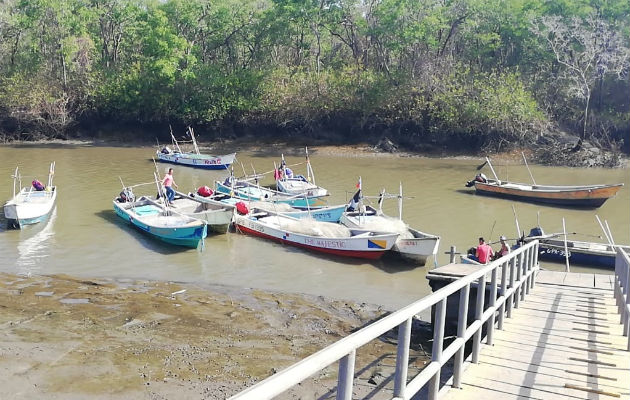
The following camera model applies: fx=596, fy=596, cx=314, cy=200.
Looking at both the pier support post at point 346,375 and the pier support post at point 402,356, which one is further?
the pier support post at point 402,356

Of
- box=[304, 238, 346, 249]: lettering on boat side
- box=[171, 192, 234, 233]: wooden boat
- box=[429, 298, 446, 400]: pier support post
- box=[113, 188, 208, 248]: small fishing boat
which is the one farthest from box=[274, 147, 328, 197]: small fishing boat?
box=[429, 298, 446, 400]: pier support post

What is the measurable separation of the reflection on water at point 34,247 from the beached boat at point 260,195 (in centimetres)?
698

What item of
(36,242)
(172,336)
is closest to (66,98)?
(36,242)

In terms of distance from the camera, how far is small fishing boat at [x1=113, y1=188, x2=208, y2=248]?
59.1 ft

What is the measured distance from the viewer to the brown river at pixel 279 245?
15.9 metres

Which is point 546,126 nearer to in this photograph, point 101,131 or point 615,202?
point 615,202

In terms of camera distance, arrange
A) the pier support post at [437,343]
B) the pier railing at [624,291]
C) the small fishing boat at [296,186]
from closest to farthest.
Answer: the pier support post at [437,343]
the pier railing at [624,291]
the small fishing boat at [296,186]

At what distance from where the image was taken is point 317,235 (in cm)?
1855

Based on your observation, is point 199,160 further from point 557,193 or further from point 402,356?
point 402,356

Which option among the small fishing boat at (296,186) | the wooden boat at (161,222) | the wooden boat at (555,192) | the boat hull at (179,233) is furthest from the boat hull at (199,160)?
the boat hull at (179,233)

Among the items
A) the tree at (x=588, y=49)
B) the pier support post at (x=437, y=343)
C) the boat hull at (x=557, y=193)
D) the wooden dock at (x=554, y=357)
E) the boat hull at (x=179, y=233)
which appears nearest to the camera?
the pier support post at (x=437, y=343)

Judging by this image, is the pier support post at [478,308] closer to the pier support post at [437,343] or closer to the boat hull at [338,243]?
the pier support post at [437,343]

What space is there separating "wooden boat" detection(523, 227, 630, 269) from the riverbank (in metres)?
7.11

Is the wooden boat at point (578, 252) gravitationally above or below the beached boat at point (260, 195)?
below
